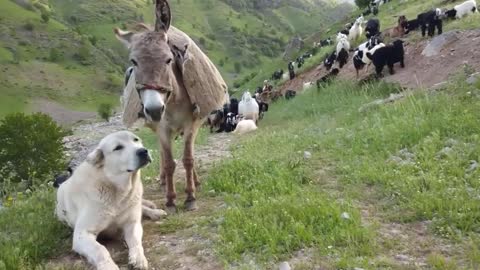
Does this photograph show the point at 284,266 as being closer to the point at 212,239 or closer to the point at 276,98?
the point at 212,239

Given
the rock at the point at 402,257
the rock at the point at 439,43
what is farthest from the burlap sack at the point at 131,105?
the rock at the point at 439,43

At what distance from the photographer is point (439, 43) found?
15180 mm

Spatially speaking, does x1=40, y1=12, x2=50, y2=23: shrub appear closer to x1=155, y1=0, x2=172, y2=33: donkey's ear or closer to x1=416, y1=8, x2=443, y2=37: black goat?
x1=416, y1=8, x2=443, y2=37: black goat

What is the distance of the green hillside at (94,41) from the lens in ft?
283

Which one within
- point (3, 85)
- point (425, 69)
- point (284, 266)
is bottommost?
point (284, 266)

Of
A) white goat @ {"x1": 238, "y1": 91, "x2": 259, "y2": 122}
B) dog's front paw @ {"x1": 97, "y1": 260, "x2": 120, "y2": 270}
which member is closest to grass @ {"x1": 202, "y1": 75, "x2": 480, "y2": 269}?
dog's front paw @ {"x1": 97, "y1": 260, "x2": 120, "y2": 270}

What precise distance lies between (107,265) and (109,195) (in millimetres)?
852

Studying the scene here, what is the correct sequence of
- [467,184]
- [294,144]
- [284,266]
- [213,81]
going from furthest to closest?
[294,144], [213,81], [467,184], [284,266]

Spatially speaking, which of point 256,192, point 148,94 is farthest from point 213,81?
point 148,94

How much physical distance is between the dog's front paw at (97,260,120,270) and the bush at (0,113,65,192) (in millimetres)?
8735

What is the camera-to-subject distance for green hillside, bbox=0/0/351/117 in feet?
283

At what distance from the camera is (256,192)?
20.7 feet

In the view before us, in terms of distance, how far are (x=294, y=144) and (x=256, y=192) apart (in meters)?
3.17

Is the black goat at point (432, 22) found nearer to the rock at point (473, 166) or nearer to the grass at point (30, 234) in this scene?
the rock at point (473, 166)
